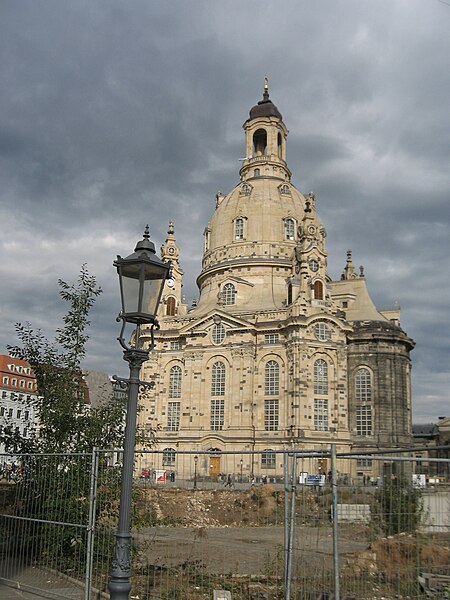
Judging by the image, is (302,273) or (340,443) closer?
(340,443)

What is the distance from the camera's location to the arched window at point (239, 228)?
6606cm

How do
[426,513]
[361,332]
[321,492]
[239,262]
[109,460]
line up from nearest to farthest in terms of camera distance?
[426,513] → [321,492] → [109,460] → [361,332] → [239,262]

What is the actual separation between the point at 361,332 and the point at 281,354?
789cm

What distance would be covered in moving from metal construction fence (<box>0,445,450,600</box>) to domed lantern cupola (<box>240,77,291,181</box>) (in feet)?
184

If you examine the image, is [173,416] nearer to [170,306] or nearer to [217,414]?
[217,414]

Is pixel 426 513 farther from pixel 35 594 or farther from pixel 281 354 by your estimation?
pixel 281 354

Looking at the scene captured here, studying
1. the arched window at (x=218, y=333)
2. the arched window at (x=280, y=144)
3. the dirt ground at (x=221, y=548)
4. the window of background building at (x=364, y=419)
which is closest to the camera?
the dirt ground at (x=221, y=548)

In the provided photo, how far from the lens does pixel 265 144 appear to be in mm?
75938

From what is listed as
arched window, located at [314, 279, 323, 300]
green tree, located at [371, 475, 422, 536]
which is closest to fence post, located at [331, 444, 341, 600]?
green tree, located at [371, 475, 422, 536]

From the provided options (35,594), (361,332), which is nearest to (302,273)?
(361,332)

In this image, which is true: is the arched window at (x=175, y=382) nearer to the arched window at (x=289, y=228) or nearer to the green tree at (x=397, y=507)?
the arched window at (x=289, y=228)

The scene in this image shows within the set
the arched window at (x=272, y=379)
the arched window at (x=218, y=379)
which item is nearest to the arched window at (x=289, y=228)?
the arched window at (x=272, y=379)

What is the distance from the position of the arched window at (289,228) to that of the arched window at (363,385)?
16.8m

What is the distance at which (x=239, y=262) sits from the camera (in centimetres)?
6431
